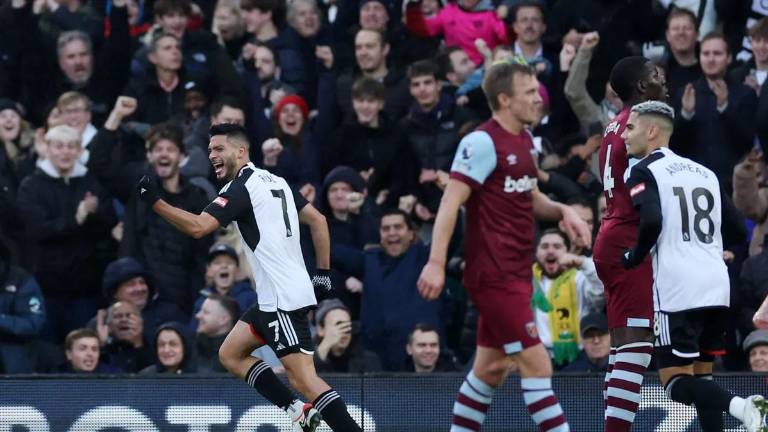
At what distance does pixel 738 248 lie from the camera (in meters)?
13.8

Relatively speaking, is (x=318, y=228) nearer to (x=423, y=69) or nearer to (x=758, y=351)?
(x=758, y=351)

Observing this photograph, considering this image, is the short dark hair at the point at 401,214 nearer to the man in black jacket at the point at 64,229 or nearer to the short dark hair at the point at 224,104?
the short dark hair at the point at 224,104

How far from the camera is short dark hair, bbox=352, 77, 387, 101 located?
14891 millimetres

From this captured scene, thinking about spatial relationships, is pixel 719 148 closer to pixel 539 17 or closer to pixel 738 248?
pixel 738 248

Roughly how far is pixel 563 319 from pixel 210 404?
9.39ft

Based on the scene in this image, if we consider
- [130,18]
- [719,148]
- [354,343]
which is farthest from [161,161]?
[719,148]

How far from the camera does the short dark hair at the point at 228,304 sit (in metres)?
13.4

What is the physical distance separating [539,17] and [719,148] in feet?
7.00

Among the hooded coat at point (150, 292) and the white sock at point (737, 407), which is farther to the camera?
the hooded coat at point (150, 292)

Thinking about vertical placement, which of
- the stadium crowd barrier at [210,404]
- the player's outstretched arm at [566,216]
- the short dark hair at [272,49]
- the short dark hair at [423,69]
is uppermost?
the short dark hair at [272,49]

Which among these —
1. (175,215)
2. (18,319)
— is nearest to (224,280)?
(18,319)

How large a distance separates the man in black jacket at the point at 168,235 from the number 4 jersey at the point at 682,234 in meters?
5.46

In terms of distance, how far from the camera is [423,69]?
14852 mm

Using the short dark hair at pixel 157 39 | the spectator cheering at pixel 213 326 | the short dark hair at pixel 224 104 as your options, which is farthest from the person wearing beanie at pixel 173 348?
the short dark hair at pixel 157 39
